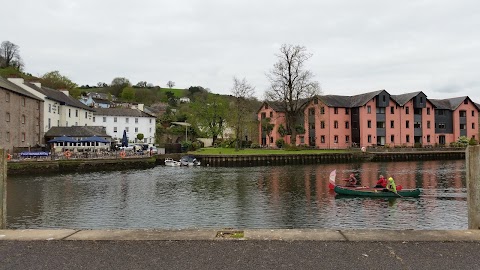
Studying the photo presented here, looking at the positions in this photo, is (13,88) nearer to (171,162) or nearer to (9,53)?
(171,162)

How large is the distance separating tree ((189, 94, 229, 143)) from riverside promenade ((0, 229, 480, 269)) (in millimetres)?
82673

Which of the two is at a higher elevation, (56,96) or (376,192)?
(56,96)

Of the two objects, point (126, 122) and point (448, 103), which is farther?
point (448, 103)

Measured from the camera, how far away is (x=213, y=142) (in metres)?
94.1

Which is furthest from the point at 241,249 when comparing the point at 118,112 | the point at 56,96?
the point at 118,112

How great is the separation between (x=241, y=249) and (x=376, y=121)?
78.9 m

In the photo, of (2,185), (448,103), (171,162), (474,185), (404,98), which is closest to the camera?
(474,185)

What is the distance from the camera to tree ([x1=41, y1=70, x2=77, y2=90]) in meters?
94.9

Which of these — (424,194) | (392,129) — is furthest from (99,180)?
(392,129)

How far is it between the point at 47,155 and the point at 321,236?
1955 inches

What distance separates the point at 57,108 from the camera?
6631 cm

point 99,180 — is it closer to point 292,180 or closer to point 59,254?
point 292,180

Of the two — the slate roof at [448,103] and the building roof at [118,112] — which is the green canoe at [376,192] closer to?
the slate roof at [448,103]

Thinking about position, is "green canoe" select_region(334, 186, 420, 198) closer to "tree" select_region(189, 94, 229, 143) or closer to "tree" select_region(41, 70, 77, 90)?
"tree" select_region(189, 94, 229, 143)
